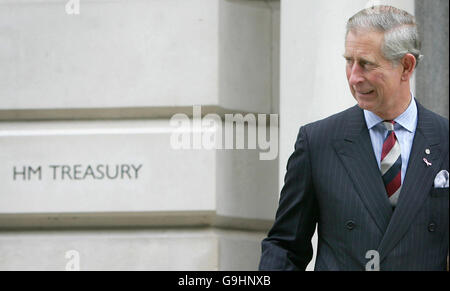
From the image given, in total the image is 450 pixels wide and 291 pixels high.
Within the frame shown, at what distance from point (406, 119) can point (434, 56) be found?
2332 mm

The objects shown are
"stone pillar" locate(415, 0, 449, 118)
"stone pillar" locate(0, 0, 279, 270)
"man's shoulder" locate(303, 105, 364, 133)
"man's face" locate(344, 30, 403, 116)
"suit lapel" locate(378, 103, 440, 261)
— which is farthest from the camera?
"stone pillar" locate(0, 0, 279, 270)

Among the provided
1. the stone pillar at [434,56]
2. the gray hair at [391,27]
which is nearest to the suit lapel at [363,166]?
the gray hair at [391,27]

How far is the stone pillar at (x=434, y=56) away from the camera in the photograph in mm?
6664

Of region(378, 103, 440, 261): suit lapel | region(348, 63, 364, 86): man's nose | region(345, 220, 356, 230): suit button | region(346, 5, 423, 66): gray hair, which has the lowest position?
region(345, 220, 356, 230): suit button

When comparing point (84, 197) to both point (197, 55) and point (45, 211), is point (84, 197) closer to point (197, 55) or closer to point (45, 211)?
point (45, 211)

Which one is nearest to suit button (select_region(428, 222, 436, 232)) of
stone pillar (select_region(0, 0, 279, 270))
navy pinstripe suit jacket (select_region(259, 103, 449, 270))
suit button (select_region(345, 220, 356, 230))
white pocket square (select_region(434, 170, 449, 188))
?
navy pinstripe suit jacket (select_region(259, 103, 449, 270))

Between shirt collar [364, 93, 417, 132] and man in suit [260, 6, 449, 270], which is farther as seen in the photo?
shirt collar [364, 93, 417, 132]

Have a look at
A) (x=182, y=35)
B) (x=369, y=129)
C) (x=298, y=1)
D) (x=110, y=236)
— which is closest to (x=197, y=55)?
(x=182, y=35)

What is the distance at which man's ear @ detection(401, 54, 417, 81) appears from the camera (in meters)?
4.48

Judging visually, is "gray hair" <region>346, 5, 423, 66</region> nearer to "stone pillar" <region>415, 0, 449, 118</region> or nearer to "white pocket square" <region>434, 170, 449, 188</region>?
"white pocket square" <region>434, 170, 449, 188</region>

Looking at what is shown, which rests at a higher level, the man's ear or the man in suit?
the man's ear

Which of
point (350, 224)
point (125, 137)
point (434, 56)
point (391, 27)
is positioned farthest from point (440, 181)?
point (125, 137)

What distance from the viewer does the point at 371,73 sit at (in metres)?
4.43

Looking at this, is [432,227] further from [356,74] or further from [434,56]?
[434,56]
